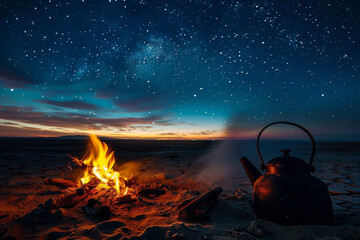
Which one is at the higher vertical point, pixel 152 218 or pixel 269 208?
pixel 269 208

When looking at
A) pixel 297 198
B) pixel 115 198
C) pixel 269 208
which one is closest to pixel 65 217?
pixel 115 198

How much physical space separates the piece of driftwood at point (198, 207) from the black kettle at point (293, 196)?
2.79 ft

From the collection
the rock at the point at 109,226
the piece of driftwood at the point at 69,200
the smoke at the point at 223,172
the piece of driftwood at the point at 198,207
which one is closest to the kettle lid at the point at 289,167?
the piece of driftwood at the point at 198,207

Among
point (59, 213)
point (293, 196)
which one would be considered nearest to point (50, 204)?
point (59, 213)

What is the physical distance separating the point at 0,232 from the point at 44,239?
57 cm

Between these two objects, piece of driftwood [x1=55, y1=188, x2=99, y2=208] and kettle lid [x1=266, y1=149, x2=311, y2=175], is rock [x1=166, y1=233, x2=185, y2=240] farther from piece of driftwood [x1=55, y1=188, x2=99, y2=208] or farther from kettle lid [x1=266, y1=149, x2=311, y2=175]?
piece of driftwood [x1=55, y1=188, x2=99, y2=208]

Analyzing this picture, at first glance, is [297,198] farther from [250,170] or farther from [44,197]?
[44,197]

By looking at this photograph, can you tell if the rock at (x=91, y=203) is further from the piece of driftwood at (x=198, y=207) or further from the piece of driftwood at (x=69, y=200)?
the piece of driftwood at (x=198, y=207)

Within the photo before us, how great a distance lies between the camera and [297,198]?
2.12m

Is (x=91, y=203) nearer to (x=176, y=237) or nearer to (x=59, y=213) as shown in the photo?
(x=59, y=213)

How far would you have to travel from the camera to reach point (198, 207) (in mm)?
2824

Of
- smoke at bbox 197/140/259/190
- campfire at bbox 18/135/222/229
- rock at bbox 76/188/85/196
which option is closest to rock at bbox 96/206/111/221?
campfire at bbox 18/135/222/229

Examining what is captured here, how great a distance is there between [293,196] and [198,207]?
1368 mm

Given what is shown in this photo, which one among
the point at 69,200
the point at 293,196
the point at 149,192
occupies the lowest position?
the point at 149,192
